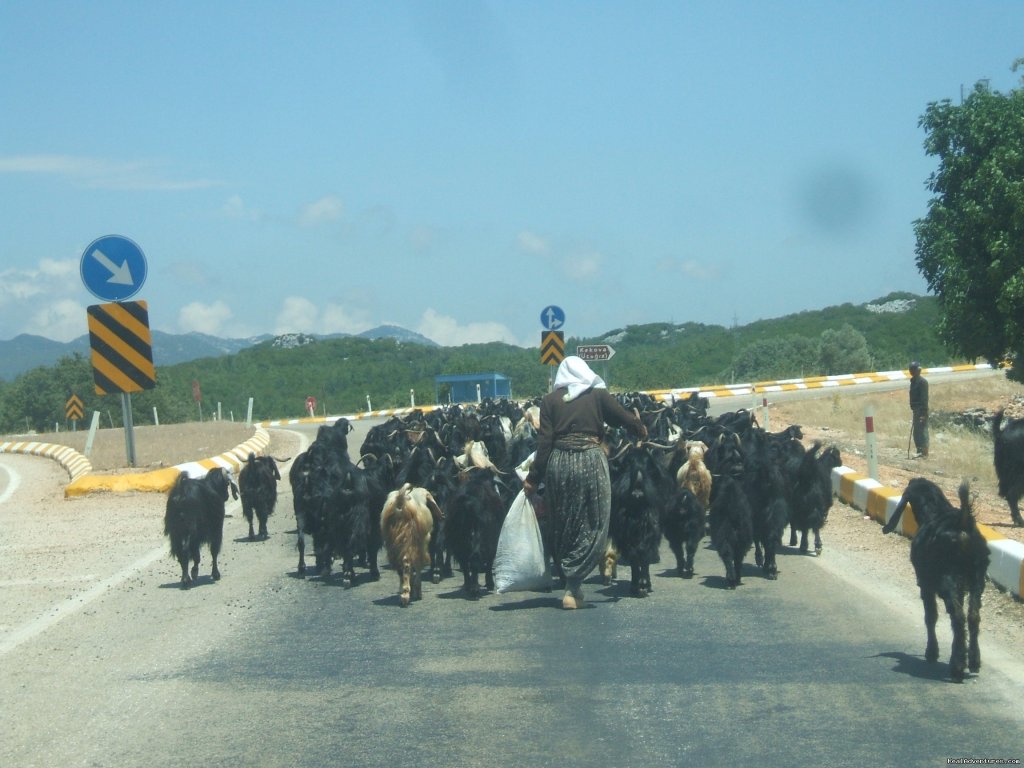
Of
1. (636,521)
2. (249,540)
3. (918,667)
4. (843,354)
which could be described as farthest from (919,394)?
(843,354)

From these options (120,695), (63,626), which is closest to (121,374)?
(63,626)

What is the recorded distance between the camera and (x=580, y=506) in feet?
31.0

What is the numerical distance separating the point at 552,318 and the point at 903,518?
14.1 metres

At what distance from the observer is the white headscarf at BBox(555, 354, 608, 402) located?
952cm

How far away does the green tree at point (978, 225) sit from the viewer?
91.8 ft

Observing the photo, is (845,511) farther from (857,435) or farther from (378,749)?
(857,435)

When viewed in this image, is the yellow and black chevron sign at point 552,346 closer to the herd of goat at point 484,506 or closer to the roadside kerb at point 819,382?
the herd of goat at point 484,506

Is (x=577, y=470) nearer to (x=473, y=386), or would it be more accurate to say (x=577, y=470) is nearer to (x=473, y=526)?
(x=473, y=526)

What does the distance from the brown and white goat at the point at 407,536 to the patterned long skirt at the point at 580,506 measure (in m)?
1.15

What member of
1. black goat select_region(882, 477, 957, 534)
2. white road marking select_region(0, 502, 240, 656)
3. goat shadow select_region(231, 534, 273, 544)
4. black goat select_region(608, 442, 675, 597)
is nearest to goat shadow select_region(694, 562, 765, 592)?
black goat select_region(608, 442, 675, 597)

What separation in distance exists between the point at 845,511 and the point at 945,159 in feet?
61.5

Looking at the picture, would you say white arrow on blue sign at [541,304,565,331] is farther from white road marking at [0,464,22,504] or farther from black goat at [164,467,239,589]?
black goat at [164,467,239,589]

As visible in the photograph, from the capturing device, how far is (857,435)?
29.4 metres

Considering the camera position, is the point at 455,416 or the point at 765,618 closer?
the point at 765,618
